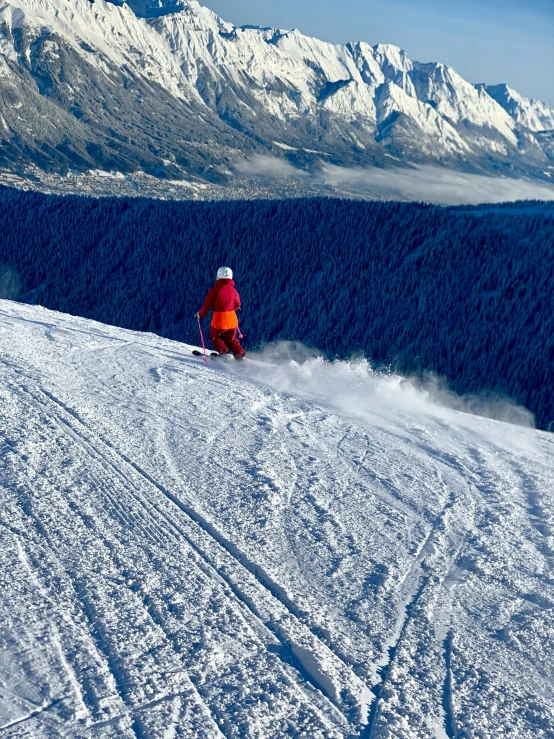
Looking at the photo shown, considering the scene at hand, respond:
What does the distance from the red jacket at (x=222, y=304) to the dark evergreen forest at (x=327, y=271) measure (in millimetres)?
67193

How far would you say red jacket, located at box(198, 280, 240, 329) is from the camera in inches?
645

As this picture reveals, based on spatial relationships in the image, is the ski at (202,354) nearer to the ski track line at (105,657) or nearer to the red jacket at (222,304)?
the red jacket at (222,304)

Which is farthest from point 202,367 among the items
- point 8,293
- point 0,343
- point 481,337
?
point 8,293

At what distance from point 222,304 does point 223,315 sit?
247 millimetres

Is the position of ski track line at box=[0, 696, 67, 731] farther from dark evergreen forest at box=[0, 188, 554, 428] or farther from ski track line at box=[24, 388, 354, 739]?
dark evergreen forest at box=[0, 188, 554, 428]

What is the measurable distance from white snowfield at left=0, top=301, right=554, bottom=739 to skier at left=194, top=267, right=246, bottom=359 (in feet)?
16.7

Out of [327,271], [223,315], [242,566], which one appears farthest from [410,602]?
[327,271]

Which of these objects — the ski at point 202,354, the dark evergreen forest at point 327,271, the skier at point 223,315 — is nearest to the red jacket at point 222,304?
the skier at point 223,315

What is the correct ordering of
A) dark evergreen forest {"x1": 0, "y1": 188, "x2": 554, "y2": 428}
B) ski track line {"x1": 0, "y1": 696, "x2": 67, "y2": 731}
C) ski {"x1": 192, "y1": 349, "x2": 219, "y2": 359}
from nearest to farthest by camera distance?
1. ski track line {"x1": 0, "y1": 696, "x2": 67, "y2": 731}
2. ski {"x1": 192, "y1": 349, "x2": 219, "y2": 359}
3. dark evergreen forest {"x1": 0, "y1": 188, "x2": 554, "y2": 428}

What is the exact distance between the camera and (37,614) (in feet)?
17.5

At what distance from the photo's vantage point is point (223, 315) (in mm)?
16484

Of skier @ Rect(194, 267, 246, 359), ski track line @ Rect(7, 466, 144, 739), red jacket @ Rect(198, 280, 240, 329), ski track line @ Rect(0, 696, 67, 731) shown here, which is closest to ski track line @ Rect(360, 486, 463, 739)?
ski track line @ Rect(7, 466, 144, 739)

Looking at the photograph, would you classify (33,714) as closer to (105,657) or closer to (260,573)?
(105,657)

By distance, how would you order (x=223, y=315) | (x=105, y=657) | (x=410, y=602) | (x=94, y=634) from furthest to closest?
1. (x=223, y=315)
2. (x=410, y=602)
3. (x=94, y=634)
4. (x=105, y=657)
